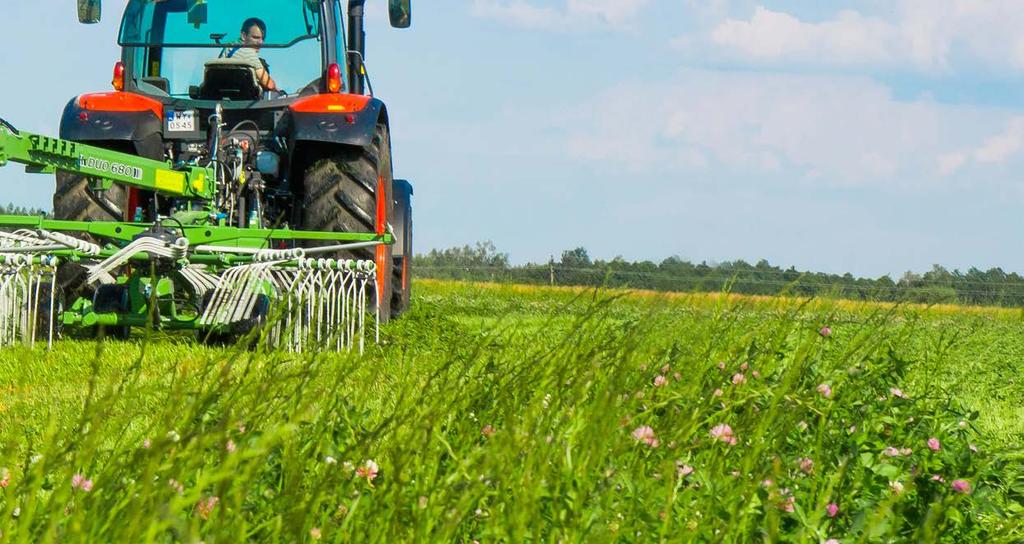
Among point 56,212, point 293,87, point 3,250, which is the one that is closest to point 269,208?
point 293,87

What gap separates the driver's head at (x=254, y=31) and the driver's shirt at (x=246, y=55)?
0.05 meters

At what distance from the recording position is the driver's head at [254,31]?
7379mm

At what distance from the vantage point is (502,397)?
9.78 feet

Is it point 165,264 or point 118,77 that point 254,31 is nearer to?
point 118,77

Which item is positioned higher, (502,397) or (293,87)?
(293,87)

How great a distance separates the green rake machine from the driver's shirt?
44mm

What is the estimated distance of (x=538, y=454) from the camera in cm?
223

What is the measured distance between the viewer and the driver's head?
7.38 meters

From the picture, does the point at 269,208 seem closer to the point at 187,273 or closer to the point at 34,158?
the point at 187,273

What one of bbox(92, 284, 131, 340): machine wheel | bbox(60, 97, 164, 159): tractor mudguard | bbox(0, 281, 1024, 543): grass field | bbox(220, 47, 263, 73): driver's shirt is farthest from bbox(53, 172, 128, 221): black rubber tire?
bbox(0, 281, 1024, 543): grass field

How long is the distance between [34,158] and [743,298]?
3373mm

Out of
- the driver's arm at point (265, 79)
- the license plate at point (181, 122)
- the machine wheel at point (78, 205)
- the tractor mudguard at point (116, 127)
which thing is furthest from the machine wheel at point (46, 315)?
the driver's arm at point (265, 79)

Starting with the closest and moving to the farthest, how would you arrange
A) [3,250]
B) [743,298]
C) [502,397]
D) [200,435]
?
[200,435]
[502,397]
[743,298]
[3,250]

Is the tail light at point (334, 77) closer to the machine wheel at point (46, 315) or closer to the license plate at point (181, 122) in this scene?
the license plate at point (181, 122)
